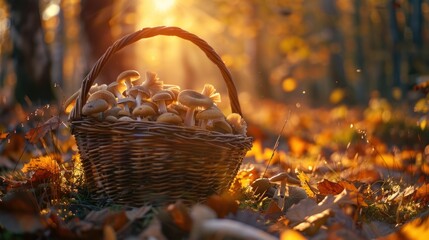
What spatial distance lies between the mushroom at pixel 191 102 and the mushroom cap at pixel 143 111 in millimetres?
146

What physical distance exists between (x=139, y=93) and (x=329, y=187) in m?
1.12

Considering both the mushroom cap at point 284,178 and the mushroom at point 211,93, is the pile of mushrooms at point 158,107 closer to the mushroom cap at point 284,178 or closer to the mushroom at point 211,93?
the mushroom at point 211,93

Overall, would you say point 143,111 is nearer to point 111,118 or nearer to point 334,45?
point 111,118

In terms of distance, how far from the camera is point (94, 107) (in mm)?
2555

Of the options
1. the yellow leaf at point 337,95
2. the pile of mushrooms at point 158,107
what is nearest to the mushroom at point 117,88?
the pile of mushrooms at point 158,107

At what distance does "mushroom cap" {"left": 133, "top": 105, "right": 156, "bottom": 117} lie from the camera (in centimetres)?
261

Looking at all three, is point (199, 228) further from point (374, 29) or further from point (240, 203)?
point (374, 29)

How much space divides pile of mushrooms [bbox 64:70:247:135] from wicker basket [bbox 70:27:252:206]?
0.30ft

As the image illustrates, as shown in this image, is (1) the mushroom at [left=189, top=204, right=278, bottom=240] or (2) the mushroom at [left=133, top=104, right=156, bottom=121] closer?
(1) the mushroom at [left=189, top=204, right=278, bottom=240]

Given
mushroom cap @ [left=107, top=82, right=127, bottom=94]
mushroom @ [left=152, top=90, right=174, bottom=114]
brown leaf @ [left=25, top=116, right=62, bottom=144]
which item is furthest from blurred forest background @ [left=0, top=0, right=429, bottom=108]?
mushroom @ [left=152, top=90, right=174, bottom=114]

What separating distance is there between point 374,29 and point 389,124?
22.7m

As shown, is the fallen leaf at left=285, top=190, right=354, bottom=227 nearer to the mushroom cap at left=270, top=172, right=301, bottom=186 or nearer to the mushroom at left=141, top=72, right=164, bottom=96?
the mushroom cap at left=270, top=172, right=301, bottom=186

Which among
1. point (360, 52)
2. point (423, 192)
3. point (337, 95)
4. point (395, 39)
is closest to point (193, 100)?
point (423, 192)

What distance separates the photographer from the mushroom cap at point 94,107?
101 inches
